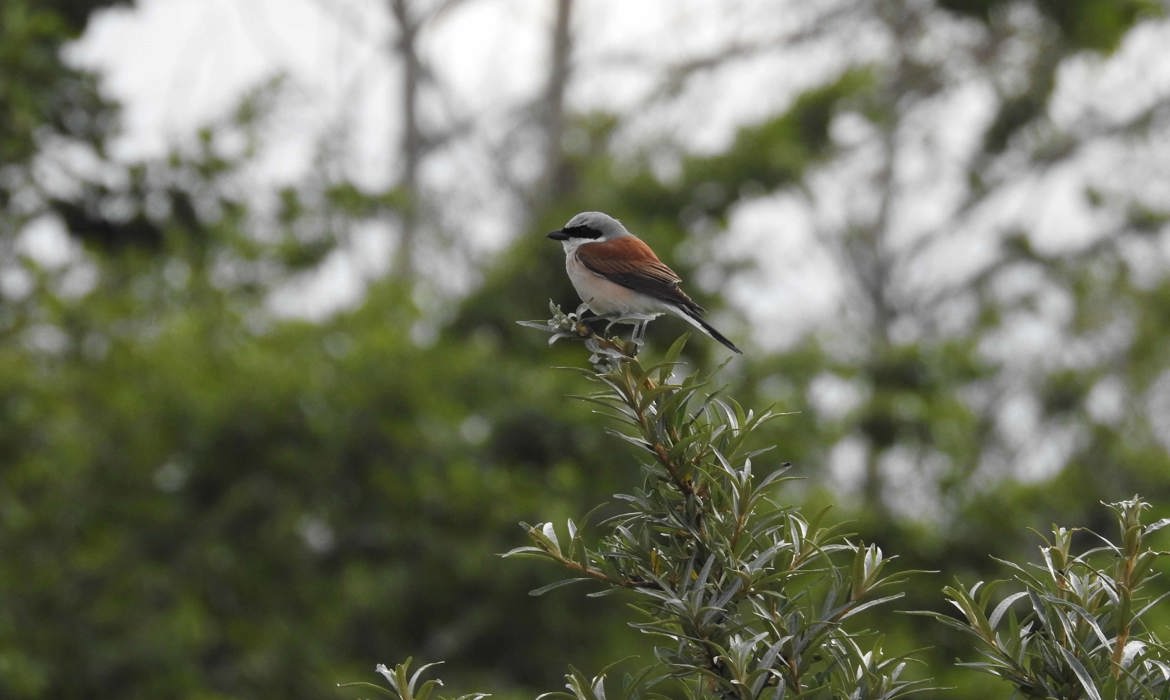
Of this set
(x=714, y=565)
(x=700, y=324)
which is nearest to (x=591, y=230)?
(x=700, y=324)

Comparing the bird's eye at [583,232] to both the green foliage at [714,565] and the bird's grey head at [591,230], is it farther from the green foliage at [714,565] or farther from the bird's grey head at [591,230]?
the green foliage at [714,565]

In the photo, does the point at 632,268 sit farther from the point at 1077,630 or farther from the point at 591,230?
the point at 1077,630

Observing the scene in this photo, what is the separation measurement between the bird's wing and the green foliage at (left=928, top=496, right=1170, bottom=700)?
2.13 m

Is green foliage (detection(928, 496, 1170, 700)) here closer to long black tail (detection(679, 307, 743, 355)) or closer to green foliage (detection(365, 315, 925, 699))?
green foliage (detection(365, 315, 925, 699))

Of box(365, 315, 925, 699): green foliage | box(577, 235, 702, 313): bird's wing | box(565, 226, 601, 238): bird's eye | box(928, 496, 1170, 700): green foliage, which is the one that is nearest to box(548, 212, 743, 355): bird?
box(577, 235, 702, 313): bird's wing

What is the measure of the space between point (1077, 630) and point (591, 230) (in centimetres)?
278

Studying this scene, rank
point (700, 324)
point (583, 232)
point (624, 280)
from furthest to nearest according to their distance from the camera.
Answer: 1. point (583, 232)
2. point (624, 280)
3. point (700, 324)

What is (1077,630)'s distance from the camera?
7.07ft

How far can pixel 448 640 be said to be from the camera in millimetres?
12062

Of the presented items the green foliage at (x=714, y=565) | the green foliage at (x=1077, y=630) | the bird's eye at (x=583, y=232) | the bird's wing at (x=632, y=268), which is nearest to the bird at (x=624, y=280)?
the bird's wing at (x=632, y=268)

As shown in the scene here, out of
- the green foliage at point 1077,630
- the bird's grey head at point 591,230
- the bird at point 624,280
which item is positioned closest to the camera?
the green foliage at point 1077,630

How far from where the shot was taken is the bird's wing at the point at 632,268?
172 inches

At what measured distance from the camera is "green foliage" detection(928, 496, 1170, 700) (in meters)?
2.07

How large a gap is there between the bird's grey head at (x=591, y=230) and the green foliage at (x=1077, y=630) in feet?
8.41
